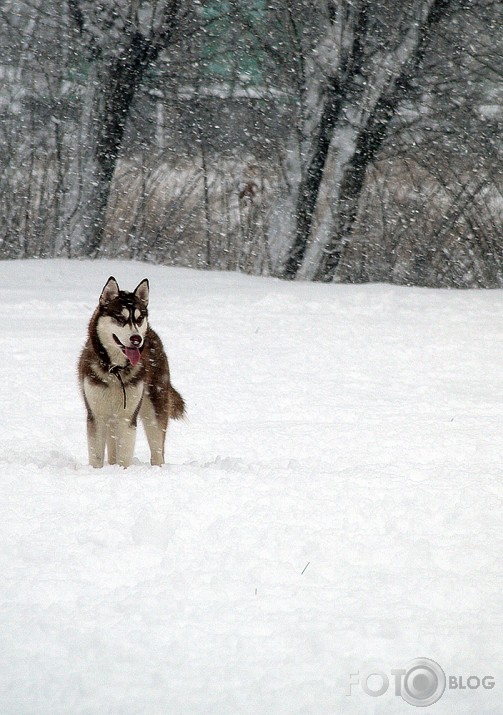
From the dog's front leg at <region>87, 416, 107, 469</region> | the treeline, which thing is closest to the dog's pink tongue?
the dog's front leg at <region>87, 416, 107, 469</region>

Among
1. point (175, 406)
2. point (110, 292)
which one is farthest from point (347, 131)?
point (110, 292)

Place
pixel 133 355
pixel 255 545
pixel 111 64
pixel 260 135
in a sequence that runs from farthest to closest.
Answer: pixel 260 135
pixel 111 64
pixel 133 355
pixel 255 545

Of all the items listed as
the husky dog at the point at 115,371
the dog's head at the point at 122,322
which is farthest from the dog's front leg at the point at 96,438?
the dog's head at the point at 122,322

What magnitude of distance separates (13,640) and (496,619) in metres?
1.79

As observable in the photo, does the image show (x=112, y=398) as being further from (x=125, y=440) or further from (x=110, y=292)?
(x=110, y=292)

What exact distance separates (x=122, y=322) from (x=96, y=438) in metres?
0.73

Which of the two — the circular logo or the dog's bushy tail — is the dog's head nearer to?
the dog's bushy tail

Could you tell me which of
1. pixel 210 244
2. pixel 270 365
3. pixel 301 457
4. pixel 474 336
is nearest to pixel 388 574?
pixel 301 457

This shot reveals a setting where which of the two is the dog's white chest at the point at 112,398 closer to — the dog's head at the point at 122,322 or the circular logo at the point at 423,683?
the dog's head at the point at 122,322

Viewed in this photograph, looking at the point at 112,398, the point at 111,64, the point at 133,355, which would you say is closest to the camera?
the point at 133,355

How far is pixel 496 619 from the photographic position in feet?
11.9

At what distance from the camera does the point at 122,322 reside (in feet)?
17.7

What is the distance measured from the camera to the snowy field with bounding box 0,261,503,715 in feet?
10.4

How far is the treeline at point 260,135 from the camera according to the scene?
13.9 metres
